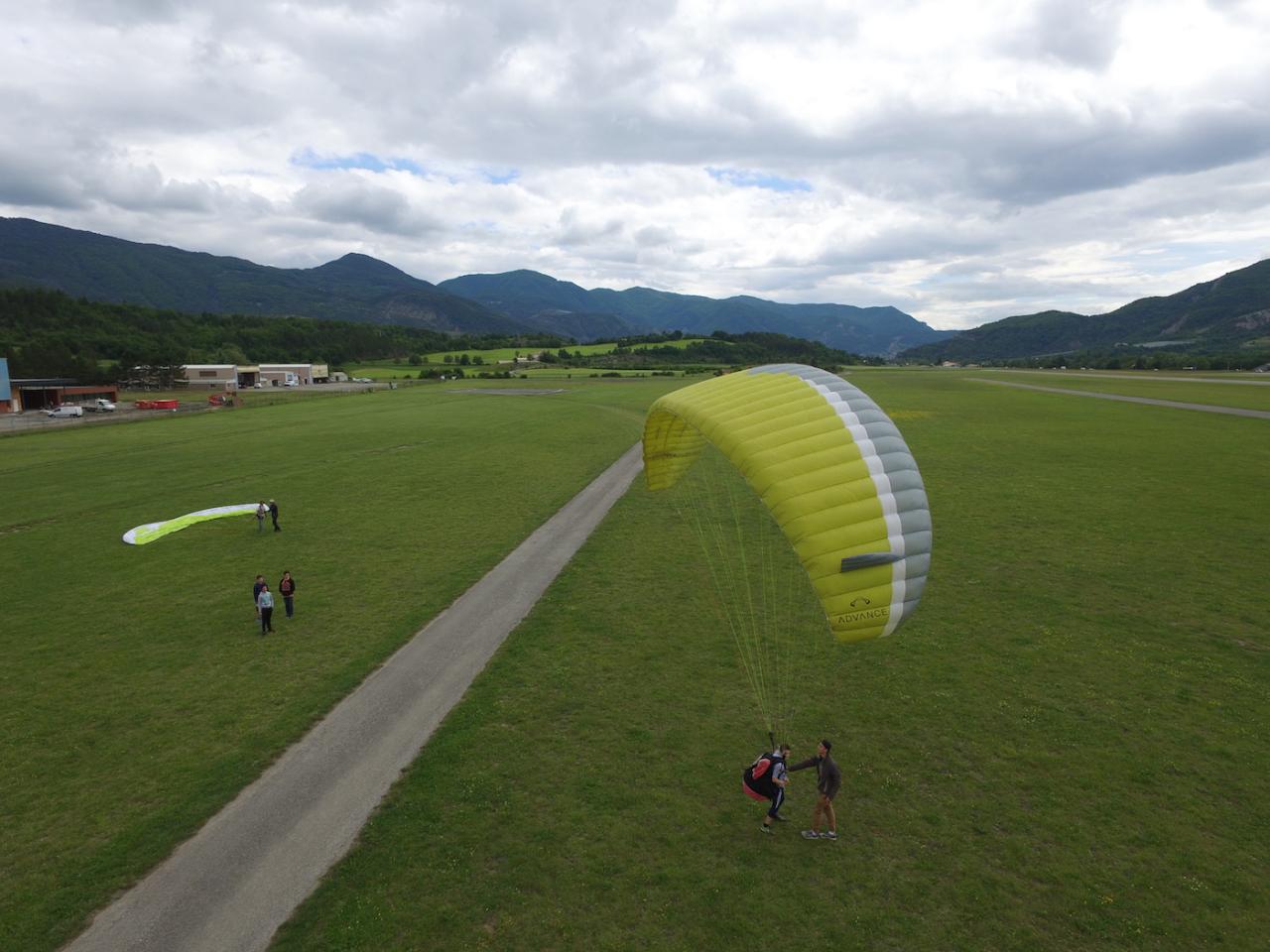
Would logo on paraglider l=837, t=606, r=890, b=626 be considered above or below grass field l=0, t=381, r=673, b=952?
above

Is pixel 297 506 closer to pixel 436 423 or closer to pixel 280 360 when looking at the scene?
pixel 436 423

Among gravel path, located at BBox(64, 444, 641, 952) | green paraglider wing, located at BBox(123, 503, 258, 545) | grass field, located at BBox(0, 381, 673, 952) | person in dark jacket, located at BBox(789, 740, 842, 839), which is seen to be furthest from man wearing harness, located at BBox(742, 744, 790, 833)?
green paraglider wing, located at BBox(123, 503, 258, 545)

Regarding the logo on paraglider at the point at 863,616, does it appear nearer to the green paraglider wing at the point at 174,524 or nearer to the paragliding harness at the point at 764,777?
the paragliding harness at the point at 764,777

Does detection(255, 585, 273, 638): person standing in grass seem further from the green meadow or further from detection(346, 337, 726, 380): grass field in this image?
detection(346, 337, 726, 380): grass field

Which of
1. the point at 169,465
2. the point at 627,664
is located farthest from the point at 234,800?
the point at 169,465

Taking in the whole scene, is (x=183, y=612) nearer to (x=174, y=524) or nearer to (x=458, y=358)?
(x=174, y=524)

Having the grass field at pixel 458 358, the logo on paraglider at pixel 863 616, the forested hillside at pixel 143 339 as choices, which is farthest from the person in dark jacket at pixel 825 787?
the grass field at pixel 458 358

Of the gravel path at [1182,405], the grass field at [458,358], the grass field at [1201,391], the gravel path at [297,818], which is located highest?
the grass field at [458,358]

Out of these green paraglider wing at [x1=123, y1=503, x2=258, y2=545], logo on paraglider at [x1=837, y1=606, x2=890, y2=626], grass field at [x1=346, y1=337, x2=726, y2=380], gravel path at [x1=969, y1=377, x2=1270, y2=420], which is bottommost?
green paraglider wing at [x1=123, y1=503, x2=258, y2=545]
